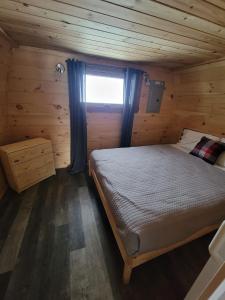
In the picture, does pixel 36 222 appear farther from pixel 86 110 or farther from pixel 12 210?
pixel 86 110

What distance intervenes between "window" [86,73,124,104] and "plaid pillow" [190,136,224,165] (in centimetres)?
164

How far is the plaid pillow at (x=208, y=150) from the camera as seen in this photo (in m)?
2.12

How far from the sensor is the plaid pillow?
6.97 feet

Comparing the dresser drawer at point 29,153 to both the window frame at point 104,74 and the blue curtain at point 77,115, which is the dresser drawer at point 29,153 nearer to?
the blue curtain at point 77,115

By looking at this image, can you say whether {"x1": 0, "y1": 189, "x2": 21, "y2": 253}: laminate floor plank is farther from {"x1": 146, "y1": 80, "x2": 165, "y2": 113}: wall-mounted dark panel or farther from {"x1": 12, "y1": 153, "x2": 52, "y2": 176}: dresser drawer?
{"x1": 146, "y1": 80, "x2": 165, "y2": 113}: wall-mounted dark panel

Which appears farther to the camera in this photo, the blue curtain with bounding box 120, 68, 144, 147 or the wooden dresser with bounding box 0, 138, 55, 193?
the blue curtain with bounding box 120, 68, 144, 147

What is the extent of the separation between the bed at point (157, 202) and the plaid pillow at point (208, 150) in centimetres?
20

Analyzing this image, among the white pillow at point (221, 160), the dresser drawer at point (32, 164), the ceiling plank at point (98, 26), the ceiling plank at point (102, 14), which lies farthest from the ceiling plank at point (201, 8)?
the dresser drawer at point (32, 164)

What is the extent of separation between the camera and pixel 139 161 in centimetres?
207

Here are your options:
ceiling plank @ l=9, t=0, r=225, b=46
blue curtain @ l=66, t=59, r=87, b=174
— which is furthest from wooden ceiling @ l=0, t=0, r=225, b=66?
blue curtain @ l=66, t=59, r=87, b=174

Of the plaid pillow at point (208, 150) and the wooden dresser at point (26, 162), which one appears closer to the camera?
the wooden dresser at point (26, 162)

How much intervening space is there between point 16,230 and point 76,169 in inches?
53.8

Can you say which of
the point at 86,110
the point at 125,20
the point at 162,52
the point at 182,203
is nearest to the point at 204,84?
the point at 162,52

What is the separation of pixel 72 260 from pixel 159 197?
985 millimetres
